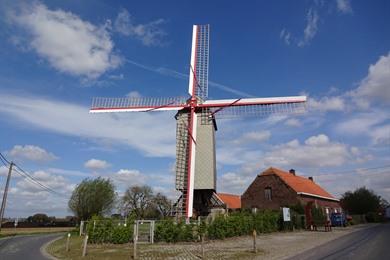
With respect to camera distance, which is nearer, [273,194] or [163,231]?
[163,231]

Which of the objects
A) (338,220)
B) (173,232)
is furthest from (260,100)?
(338,220)

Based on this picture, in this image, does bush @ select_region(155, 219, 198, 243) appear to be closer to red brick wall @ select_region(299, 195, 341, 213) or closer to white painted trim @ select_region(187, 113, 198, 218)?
white painted trim @ select_region(187, 113, 198, 218)

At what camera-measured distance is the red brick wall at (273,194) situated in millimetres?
44631

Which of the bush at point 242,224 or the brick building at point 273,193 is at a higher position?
the brick building at point 273,193

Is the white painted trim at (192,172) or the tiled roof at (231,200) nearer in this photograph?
the white painted trim at (192,172)

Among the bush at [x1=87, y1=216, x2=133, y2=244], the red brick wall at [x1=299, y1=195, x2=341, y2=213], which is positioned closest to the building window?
the red brick wall at [x1=299, y1=195, x2=341, y2=213]

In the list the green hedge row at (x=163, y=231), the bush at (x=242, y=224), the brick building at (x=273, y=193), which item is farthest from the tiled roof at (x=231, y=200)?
the green hedge row at (x=163, y=231)

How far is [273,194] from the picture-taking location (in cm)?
4584

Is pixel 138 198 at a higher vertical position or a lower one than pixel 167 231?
higher

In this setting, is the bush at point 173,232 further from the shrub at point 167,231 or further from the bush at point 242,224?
the bush at point 242,224

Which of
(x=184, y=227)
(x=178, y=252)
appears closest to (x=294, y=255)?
(x=178, y=252)

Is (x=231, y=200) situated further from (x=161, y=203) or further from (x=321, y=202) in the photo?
(x=161, y=203)

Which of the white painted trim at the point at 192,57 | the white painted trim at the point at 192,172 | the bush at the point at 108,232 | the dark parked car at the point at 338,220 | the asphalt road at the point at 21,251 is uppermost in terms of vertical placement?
the white painted trim at the point at 192,57

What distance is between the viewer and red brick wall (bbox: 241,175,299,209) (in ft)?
146
